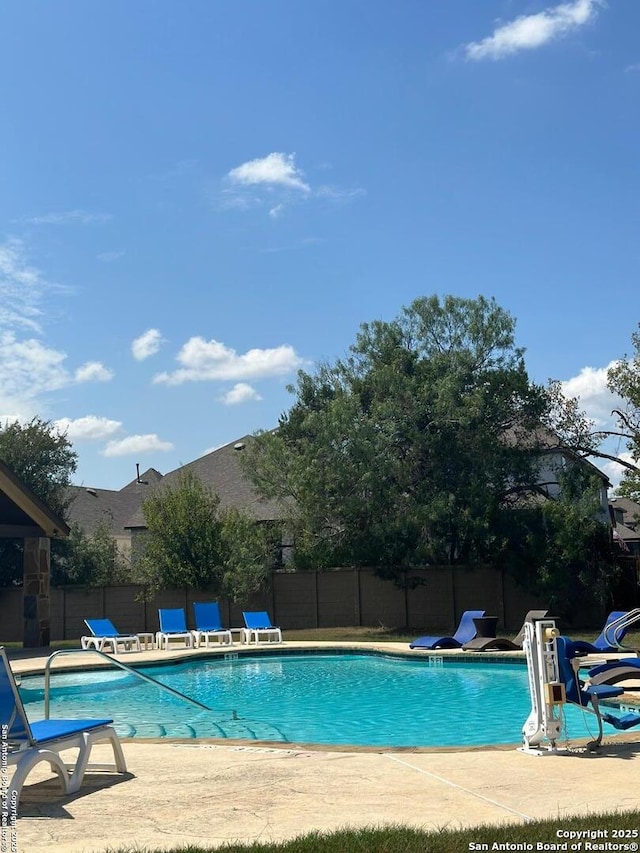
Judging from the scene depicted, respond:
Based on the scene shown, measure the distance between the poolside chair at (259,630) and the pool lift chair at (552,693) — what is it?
47.5 feet

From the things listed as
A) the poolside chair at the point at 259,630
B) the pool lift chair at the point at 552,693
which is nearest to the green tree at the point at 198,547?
the poolside chair at the point at 259,630

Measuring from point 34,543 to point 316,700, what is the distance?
34.6 feet

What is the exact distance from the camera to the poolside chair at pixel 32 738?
5723 millimetres

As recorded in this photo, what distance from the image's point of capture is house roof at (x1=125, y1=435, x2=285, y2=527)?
34559 mm

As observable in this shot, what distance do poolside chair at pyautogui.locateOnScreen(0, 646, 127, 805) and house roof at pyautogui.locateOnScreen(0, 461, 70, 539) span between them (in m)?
14.4

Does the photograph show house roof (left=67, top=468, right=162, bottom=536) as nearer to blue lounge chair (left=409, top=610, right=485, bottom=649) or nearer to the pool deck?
blue lounge chair (left=409, top=610, right=485, bottom=649)

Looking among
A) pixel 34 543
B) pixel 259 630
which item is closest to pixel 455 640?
pixel 259 630

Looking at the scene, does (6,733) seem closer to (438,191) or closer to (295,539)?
(438,191)

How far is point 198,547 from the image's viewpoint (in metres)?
25.4

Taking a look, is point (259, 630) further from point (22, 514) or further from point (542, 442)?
point (542, 442)

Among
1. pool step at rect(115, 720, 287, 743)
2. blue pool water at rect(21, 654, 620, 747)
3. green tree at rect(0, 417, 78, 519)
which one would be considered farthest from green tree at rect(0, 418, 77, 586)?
pool step at rect(115, 720, 287, 743)

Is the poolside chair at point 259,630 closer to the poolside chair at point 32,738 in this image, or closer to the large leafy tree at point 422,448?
the large leafy tree at point 422,448

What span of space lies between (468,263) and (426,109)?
15.3 feet

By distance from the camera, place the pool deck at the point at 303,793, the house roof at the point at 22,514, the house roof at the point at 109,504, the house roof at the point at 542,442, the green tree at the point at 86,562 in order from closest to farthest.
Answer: the pool deck at the point at 303,793, the house roof at the point at 22,514, the house roof at the point at 542,442, the green tree at the point at 86,562, the house roof at the point at 109,504
